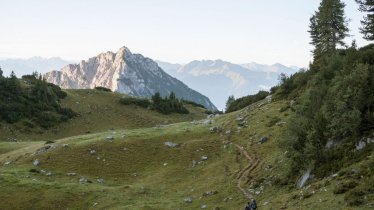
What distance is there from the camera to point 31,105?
108750 mm

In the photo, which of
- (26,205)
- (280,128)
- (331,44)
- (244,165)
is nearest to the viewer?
(26,205)

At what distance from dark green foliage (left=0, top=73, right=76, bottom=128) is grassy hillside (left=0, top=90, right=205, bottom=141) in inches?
87.2

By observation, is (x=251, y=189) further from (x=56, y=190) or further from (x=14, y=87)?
(x=14, y=87)

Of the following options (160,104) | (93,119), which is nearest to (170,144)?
(93,119)

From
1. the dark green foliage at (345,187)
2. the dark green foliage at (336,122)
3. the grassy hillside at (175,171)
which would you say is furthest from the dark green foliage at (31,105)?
the dark green foliage at (345,187)

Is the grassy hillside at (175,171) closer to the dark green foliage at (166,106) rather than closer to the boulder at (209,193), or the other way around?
the boulder at (209,193)

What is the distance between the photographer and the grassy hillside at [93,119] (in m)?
96.6

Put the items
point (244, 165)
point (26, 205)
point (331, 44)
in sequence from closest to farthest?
1. point (26, 205)
2. point (244, 165)
3. point (331, 44)

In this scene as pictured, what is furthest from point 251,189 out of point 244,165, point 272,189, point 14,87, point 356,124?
point 14,87

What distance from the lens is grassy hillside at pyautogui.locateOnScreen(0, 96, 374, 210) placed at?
3931 cm

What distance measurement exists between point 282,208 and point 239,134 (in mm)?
33027

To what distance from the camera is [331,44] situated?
81.9 metres

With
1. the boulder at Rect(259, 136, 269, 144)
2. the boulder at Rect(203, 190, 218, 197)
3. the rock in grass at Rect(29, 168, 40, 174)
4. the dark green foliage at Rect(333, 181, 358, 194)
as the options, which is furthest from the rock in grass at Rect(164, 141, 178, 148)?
the dark green foliage at Rect(333, 181, 358, 194)

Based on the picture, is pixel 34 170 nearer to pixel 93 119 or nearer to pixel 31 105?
pixel 93 119
